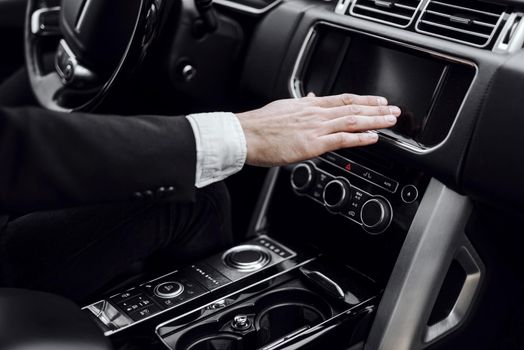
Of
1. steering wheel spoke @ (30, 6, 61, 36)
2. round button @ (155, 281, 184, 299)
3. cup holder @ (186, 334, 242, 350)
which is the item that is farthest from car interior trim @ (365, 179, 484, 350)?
steering wheel spoke @ (30, 6, 61, 36)

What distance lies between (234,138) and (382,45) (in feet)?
1.11

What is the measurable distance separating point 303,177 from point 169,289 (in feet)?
1.04

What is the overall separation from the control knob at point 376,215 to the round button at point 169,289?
32 cm

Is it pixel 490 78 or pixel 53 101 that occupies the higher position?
pixel 490 78

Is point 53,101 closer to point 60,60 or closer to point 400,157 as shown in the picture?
point 60,60

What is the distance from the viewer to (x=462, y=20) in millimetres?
1020

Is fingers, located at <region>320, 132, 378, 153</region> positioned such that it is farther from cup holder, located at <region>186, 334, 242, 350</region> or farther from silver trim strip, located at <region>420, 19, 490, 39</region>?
cup holder, located at <region>186, 334, 242, 350</region>

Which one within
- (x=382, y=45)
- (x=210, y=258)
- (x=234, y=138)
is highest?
(x=382, y=45)

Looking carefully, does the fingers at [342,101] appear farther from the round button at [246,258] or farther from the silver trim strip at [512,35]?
the round button at [246,258]

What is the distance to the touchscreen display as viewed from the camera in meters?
1.06

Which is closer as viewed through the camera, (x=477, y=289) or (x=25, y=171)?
(x=25, y=171)

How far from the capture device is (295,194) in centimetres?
130

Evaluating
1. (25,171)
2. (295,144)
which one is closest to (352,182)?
(295,144)

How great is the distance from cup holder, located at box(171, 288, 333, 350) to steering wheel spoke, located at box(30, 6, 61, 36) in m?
0.74
